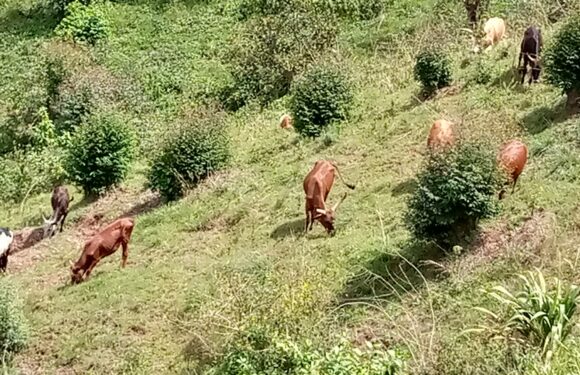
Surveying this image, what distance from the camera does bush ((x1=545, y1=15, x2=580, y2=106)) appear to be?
14648mm

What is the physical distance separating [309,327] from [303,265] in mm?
1600

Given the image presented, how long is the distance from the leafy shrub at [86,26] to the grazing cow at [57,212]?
1105cm

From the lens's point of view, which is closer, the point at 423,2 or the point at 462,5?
the point at 462,5

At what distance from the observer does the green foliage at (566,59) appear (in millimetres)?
14643

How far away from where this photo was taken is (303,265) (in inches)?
476

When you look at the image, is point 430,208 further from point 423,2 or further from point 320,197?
point 423,2

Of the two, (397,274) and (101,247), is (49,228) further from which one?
(397,274)

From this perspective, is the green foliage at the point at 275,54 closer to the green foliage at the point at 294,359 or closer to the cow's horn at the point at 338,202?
the cow's horn at the point at 338,202

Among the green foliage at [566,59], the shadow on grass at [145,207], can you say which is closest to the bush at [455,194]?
the green foliage at [566,59]

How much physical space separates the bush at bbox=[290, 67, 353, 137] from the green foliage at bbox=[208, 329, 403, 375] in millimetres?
8415

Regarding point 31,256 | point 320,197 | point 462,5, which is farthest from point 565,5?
point 31,256

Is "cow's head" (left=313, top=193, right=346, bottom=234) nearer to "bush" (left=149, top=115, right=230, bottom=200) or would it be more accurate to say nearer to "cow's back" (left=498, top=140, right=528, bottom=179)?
"cow's back" (left=498, top=140, right=528, bottom=179)

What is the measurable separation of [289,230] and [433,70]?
5454 mm

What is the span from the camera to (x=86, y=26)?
2831 cm
